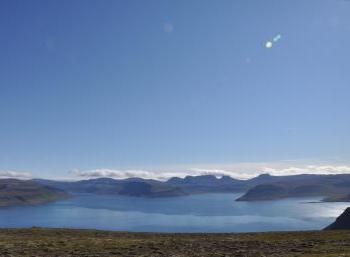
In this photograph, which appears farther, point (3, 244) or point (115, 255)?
point (3, 244)

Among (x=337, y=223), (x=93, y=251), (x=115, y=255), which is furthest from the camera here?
(x=337, y=223)

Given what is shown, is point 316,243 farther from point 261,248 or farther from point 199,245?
point 199,245

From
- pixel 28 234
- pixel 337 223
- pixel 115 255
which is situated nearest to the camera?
pixel 115 255

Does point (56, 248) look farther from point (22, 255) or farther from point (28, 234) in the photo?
point (28, 234)

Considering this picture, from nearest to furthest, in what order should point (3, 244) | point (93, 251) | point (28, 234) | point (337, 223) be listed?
point (93, 251), point (3, 244), point (28, 234), point (337, 223)

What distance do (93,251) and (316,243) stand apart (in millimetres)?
17140

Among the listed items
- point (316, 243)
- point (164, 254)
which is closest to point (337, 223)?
point (316, 243)

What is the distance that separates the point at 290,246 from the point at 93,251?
14.4 metres

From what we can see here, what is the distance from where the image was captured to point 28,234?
4709 centimetres

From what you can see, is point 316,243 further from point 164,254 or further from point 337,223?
point 337,223

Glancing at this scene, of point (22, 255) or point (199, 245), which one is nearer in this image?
point (22, 255)

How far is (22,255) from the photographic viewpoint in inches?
1125

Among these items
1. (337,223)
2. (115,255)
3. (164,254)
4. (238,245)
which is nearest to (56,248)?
(115,255)

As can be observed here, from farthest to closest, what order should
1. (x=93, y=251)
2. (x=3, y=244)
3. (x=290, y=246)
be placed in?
(x=3, y=244)
(x=290, y=246)
(x=93, y=251)
